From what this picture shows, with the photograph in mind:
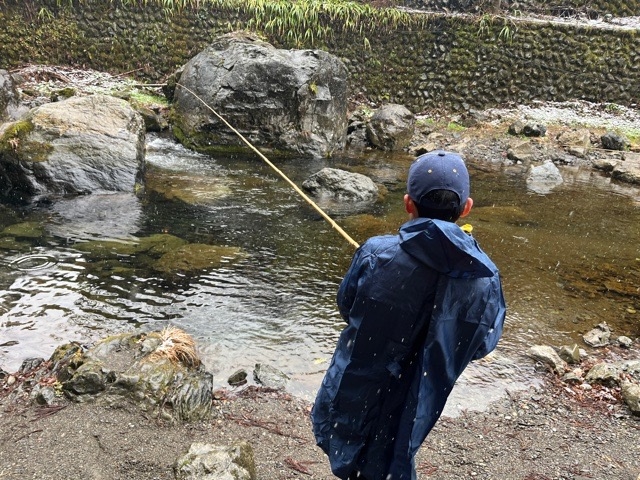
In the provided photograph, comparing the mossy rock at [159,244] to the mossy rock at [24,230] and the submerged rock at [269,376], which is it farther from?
the submerged rock at [269,376]

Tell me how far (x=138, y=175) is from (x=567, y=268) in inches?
273

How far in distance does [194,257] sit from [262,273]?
0.92m

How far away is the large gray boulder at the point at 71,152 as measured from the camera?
7852 millimetres

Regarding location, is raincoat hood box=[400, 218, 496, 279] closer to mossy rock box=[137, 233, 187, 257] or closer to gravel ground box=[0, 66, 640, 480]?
gravel ground box=[0, 66, 640, 480]

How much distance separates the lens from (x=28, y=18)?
15430 mm

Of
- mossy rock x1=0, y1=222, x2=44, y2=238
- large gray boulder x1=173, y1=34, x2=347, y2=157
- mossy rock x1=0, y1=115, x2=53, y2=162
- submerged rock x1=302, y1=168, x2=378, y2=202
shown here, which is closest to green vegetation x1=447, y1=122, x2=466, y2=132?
large gray boulder x1=173, y1=34, x2=347, y2=157

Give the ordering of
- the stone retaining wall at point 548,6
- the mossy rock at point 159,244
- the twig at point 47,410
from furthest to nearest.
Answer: the stone retaining wall at point 548,6, the mossy rock at point 159,244, the twig at point 47,410

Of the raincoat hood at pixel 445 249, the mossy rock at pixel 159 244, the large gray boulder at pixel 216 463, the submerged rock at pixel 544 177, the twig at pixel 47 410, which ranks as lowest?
the mossy rock at pixel 159 244

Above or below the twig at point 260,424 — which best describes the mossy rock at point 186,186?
below

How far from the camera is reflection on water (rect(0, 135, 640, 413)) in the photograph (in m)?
4.41

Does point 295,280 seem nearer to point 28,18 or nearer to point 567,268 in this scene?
point 567,268

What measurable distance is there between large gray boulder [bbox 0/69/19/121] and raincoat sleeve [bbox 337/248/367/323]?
10.4 meters

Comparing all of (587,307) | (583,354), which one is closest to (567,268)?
(587,307)

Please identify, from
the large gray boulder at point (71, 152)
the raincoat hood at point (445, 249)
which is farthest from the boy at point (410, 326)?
the large gray boulder at point (71, 152)
